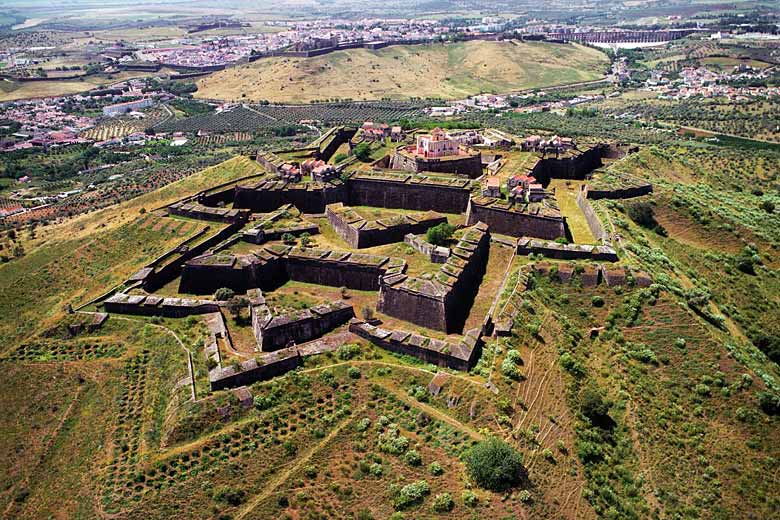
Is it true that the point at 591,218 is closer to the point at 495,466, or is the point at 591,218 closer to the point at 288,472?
the point at 495,466

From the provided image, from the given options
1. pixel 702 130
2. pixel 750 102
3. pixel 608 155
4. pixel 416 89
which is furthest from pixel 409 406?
pixel 416 89

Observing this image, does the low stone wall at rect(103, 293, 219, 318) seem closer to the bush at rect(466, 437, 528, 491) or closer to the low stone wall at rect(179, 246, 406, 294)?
the low stone wall at rect(179, 246, 406, 294)

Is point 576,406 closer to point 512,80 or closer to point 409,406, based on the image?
point 409,406

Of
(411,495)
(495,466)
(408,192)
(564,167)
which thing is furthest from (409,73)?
(411,495)

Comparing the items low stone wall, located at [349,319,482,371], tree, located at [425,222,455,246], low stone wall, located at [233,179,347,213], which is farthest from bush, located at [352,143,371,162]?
low stone wall, located at [349,319,482,371]

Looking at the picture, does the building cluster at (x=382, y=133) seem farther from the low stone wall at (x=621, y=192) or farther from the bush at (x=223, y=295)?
the bush at (x=223, y=295)

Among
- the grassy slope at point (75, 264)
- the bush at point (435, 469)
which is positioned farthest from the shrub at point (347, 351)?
the grassy slope at point (75, 264)
